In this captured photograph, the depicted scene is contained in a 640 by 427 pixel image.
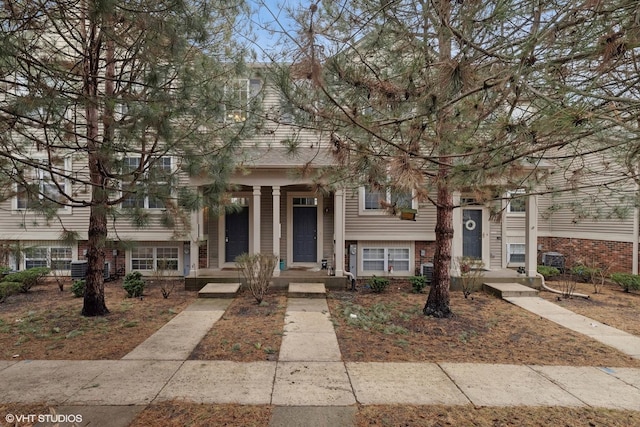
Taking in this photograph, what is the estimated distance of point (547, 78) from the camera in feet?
8.74

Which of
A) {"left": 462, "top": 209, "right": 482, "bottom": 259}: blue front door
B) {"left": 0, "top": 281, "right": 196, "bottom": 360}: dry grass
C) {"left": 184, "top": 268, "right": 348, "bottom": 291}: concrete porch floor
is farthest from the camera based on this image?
{"left": 462, "top": 209, "right": 482, "bottom": 259}: blue front door

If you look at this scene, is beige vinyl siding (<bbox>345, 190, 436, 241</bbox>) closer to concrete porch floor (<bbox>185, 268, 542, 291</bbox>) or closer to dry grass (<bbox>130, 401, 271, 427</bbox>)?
concrete porch floor (<bbox>185, 268, 542, 291</bbox>)

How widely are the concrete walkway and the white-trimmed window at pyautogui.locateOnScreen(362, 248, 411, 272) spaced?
545 cm

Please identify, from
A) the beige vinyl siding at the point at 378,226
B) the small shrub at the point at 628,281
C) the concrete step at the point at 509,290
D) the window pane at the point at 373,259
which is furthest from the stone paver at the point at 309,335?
the small shrub at the point at 628,281

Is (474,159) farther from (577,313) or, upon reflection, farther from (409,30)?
(577,313)

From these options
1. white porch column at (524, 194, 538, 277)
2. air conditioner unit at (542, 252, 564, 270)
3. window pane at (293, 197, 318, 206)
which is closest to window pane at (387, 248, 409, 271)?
window pane at (293, 197, 318, 206)

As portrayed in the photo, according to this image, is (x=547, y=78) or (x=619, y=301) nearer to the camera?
(x=547, y=78)

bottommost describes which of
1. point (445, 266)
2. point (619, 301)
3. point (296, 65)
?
point (619, 301)

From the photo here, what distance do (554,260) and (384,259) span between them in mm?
6225

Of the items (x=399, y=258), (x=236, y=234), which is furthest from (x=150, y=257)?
(x=399, y=258)

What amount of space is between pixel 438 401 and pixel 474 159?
8.14 feet

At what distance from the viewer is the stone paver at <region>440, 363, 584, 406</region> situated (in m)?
3.30

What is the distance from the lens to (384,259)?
993cm

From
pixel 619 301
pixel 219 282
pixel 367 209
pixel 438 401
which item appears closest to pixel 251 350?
pixel 438 401
